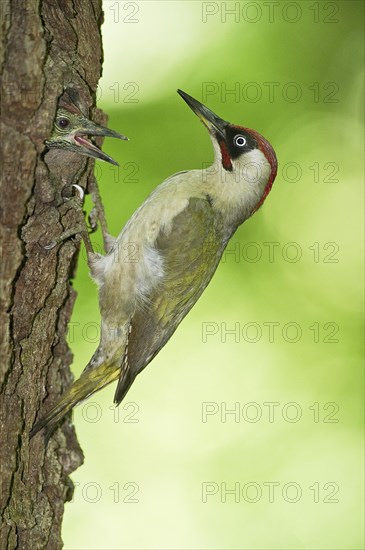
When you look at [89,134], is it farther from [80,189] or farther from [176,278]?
[176,278]

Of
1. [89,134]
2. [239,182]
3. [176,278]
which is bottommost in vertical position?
[176,278]

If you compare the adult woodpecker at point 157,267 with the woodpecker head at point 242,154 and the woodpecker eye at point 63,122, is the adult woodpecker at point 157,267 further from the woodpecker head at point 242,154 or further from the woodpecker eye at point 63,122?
the woodpecker eye at point 63,122

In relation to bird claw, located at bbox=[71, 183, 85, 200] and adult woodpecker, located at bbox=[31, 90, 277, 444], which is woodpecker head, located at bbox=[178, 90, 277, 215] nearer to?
adult woodpecker, located at bbox=[31, 90, 277, 444]

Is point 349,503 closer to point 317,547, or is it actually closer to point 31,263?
point 317,547

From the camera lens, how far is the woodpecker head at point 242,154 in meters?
4.07

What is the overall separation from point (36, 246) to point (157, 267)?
102 cm

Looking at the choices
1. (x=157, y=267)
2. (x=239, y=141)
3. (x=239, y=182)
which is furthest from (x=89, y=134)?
(x=239, y=182)

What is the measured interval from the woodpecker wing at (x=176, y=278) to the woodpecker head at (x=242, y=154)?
14.4 inches

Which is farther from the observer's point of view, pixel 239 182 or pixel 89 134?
pixel 239 182

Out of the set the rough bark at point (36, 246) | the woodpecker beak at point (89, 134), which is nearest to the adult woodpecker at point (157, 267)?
the rough bark at point (36, 246)

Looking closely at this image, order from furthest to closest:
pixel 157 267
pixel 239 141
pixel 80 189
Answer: pixel 239 141, pixel 157 267, pixel 80 189

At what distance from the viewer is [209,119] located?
416cm

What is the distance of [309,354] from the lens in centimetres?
486

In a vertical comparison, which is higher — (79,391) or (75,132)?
(75,132)
